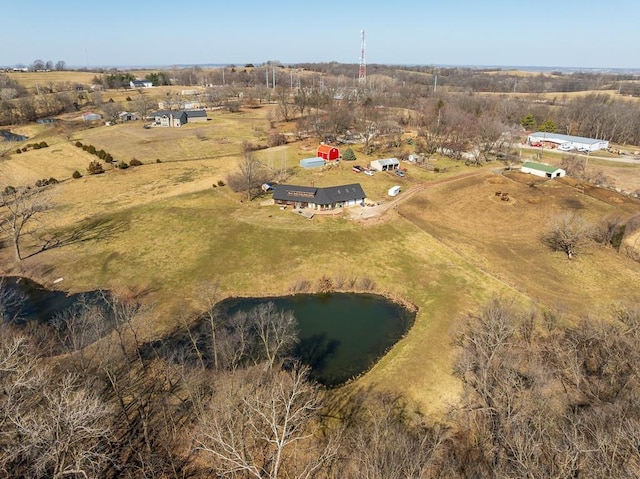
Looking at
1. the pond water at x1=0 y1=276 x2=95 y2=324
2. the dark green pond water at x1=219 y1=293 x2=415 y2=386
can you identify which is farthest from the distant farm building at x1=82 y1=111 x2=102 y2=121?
the dark green pond water at x1=219 y1=293 x2=415 y2=386

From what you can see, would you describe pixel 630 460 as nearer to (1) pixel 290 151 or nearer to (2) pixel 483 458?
(2) pixel 483 458

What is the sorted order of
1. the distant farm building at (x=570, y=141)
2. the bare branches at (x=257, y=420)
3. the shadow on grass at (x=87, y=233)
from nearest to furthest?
the bare branches at (x=257, y=420) < the shadow on grass at (x=87, y=233) < the distant farm building at (x=570, y=141)

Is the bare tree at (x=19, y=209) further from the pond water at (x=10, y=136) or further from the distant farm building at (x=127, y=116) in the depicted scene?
the distant farm building at (x=127, y=116)

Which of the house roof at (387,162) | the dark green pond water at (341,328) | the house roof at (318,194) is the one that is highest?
the house roof at (387,162)

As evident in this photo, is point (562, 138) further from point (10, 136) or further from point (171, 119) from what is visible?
point (10, 136)

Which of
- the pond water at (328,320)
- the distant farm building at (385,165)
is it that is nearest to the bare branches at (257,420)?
the pond water at (328,320)

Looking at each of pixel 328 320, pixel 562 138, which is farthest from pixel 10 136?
pixel 562 138

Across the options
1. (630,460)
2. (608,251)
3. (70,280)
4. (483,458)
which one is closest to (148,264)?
(70,280)
